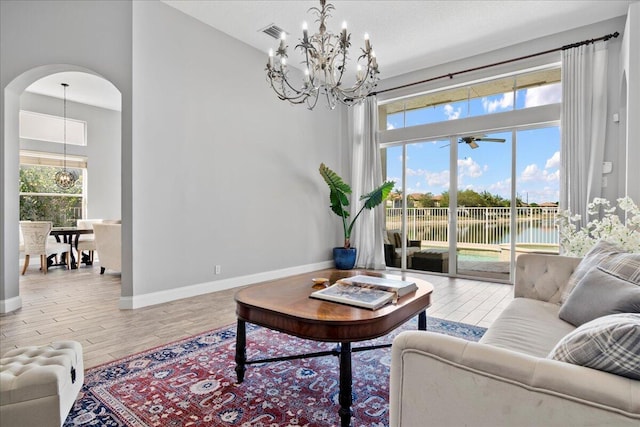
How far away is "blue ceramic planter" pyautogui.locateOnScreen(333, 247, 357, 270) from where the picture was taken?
5.95m

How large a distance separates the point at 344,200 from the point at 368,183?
623 millimetres

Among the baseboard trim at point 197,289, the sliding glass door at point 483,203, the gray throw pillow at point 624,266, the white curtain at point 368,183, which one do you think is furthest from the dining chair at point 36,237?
the gray throw pillow at point 624,266

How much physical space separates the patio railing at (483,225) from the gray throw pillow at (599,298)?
11.2 ft

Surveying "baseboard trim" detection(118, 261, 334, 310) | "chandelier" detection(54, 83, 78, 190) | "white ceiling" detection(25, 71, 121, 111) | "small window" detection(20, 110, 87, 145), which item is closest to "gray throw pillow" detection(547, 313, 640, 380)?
"baseboard trim" detection(118, 261, 334, 310)

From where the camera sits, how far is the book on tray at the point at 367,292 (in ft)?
6.25

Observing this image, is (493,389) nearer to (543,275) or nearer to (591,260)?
(591,260)

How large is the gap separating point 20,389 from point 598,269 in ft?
9.14

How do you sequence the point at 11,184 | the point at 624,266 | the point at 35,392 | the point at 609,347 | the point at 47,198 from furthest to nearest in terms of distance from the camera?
the point at 47,198 → the point at 11,184 → the point at 624,266 → the point at 35,392 → the point at 609,347

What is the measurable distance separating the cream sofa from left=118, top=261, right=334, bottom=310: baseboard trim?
3444 mm

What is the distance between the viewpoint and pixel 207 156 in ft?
14.3

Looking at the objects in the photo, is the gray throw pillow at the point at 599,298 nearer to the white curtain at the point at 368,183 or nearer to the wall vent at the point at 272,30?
the white curtain at the point at 368,183

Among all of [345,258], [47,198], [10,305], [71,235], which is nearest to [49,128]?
[47,198]

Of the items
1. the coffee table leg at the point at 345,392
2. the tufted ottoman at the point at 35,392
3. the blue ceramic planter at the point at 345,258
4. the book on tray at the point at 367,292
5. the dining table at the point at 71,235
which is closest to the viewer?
the tufted ottoman at the point at 35,392

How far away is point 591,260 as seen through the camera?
2.06m
